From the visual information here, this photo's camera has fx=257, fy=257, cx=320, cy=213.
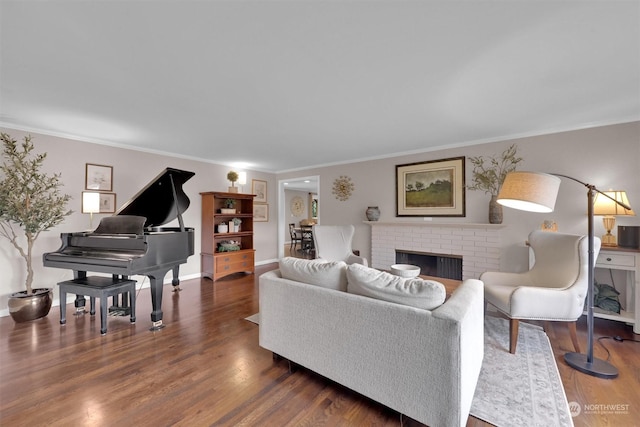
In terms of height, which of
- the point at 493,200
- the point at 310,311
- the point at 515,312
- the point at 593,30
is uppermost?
the point at 593,30

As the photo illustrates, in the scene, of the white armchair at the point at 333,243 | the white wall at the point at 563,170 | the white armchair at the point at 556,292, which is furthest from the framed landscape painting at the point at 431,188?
the white armchair at the point at 556,292

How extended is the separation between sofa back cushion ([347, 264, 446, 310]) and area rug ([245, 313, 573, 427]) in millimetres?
812

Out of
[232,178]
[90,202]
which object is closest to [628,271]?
[232,178]

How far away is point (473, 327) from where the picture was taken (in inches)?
58.4

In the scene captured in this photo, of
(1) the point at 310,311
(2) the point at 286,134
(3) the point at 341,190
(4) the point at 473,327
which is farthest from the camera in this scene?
(3) the point at 341,190

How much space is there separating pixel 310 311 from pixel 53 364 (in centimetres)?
213

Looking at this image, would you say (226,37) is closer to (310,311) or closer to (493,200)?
(310,311)

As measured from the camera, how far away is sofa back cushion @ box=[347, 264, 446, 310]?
1407 mm

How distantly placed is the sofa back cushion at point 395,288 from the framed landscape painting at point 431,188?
2903 millimetres

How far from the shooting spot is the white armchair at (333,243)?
4059 mm

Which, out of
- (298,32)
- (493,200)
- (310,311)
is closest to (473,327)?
(310,311)

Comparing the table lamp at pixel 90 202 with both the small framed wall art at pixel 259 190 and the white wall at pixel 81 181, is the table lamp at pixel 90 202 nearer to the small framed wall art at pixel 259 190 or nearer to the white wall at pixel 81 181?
the white wall at pixel 81 181

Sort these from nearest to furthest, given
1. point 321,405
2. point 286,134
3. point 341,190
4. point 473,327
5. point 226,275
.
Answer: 1. point 473,327
2. point 321,405
3. point 286,134
4. point 226,275
5. point 341,190

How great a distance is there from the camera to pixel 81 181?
142 inches
